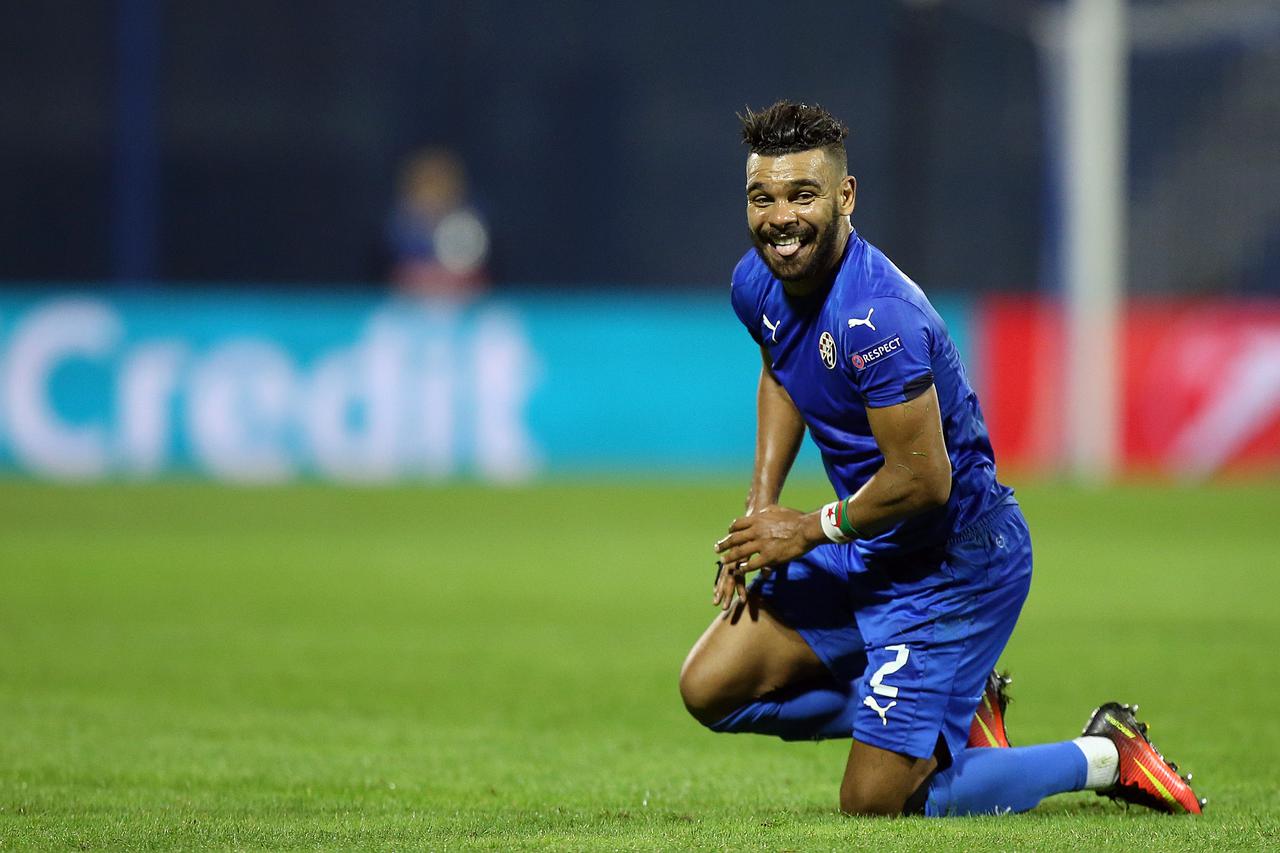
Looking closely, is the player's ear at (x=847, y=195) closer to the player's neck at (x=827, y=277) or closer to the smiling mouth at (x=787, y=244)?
the player's neck at (x=827, y=277)

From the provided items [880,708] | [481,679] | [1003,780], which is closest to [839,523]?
[880,708]

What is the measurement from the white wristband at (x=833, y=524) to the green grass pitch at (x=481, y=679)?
2.63ft

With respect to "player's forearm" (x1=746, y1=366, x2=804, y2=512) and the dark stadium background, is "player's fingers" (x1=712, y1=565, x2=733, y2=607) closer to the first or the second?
"player's forearm" (x1=746, y1=366, x2=804, y2=512)

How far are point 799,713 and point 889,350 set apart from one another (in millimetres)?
1358

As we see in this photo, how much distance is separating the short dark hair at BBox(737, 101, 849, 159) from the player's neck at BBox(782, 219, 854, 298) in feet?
0.76

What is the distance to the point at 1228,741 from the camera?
276 inches

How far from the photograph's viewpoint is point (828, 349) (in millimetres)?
5539

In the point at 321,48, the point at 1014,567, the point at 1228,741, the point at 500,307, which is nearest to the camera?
the point at 1014,567

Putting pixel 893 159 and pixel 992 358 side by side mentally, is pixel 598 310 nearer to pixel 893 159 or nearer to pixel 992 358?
pixel 992 358

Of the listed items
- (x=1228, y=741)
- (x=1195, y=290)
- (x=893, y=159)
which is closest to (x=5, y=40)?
(x=893, y=159)

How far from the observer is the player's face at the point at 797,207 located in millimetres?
5453

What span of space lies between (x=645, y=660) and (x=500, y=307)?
950 centimetres

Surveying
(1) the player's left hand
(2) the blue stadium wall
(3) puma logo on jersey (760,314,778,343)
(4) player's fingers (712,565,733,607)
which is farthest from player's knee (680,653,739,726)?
(2) the blue stadium wall

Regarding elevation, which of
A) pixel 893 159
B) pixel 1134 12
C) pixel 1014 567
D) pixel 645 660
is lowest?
pixel 645 660
